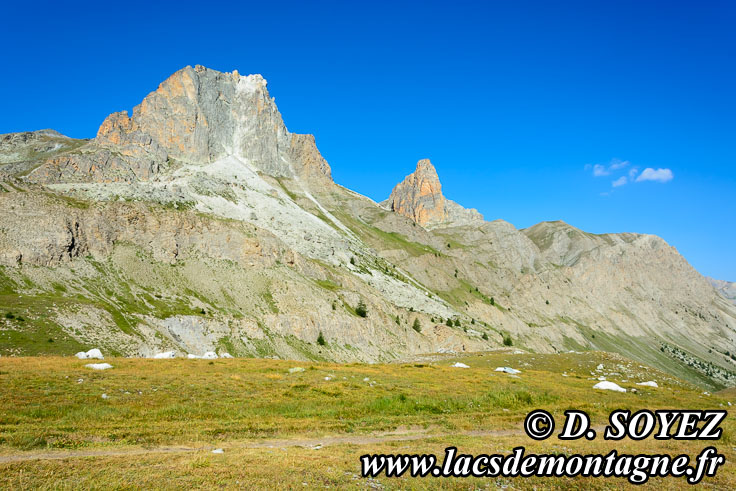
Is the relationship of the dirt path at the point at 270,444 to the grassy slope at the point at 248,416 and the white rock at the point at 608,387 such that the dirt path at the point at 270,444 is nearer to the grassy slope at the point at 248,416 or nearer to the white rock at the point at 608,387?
the grassy slope at the point at 248,416

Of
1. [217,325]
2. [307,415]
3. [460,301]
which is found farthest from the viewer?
[460,301]

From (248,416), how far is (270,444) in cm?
472

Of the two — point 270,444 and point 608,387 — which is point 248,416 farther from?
point 608,387

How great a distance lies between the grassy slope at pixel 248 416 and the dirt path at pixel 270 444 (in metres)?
0.33

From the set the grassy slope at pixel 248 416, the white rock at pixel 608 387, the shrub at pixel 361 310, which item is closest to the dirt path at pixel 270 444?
the grassy slope at pixel 248 416

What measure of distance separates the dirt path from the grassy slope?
1.09ft

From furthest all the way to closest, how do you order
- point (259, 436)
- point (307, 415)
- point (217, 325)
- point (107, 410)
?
point (217, 325), point (307, 415), point (107, 410), point (259, 436)

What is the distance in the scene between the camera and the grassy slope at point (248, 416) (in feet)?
42.5

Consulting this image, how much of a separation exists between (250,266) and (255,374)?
77628 millimetres

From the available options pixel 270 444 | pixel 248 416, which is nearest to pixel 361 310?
pixel 248 416

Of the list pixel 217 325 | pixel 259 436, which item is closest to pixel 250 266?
pixel 217 325

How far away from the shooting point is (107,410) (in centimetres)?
2070

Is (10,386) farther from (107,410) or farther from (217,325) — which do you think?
(217,325)

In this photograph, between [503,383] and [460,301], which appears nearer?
[503,383]
